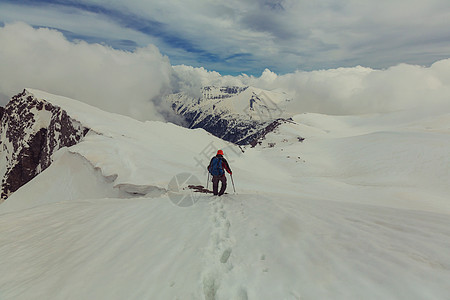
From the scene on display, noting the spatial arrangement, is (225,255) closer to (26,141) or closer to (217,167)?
(217,167)

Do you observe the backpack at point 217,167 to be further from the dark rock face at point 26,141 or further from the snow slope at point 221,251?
the dark rock face at point 26,141

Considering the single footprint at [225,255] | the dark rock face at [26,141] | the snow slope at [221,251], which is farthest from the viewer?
the dark rock face at [26,141]

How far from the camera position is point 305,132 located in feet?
391

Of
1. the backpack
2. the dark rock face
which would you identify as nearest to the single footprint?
the backpack

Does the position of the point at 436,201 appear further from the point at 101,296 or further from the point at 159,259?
the point at 101,296

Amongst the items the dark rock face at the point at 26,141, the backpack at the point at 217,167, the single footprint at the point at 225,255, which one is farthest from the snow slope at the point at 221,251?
the dark rock face at the point at 26,141

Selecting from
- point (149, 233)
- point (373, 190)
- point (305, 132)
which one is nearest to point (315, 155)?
point (373, 190)

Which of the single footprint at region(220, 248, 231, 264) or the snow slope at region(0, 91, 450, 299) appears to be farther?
the single footprint at region(220, 248, 231, 264)

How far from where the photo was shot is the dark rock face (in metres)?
52.7

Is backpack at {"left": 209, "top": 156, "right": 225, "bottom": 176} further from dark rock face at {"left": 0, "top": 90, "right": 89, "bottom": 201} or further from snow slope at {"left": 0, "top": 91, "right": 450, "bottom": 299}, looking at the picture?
dark rock face at {"left": 0, "top": 90, "right": 89, "bottom": 201}

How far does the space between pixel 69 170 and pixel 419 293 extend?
25.2 meters

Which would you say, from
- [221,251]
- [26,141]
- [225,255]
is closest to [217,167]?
[221,251]

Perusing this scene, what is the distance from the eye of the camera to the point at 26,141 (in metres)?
56.3

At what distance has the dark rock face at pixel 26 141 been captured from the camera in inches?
2073
